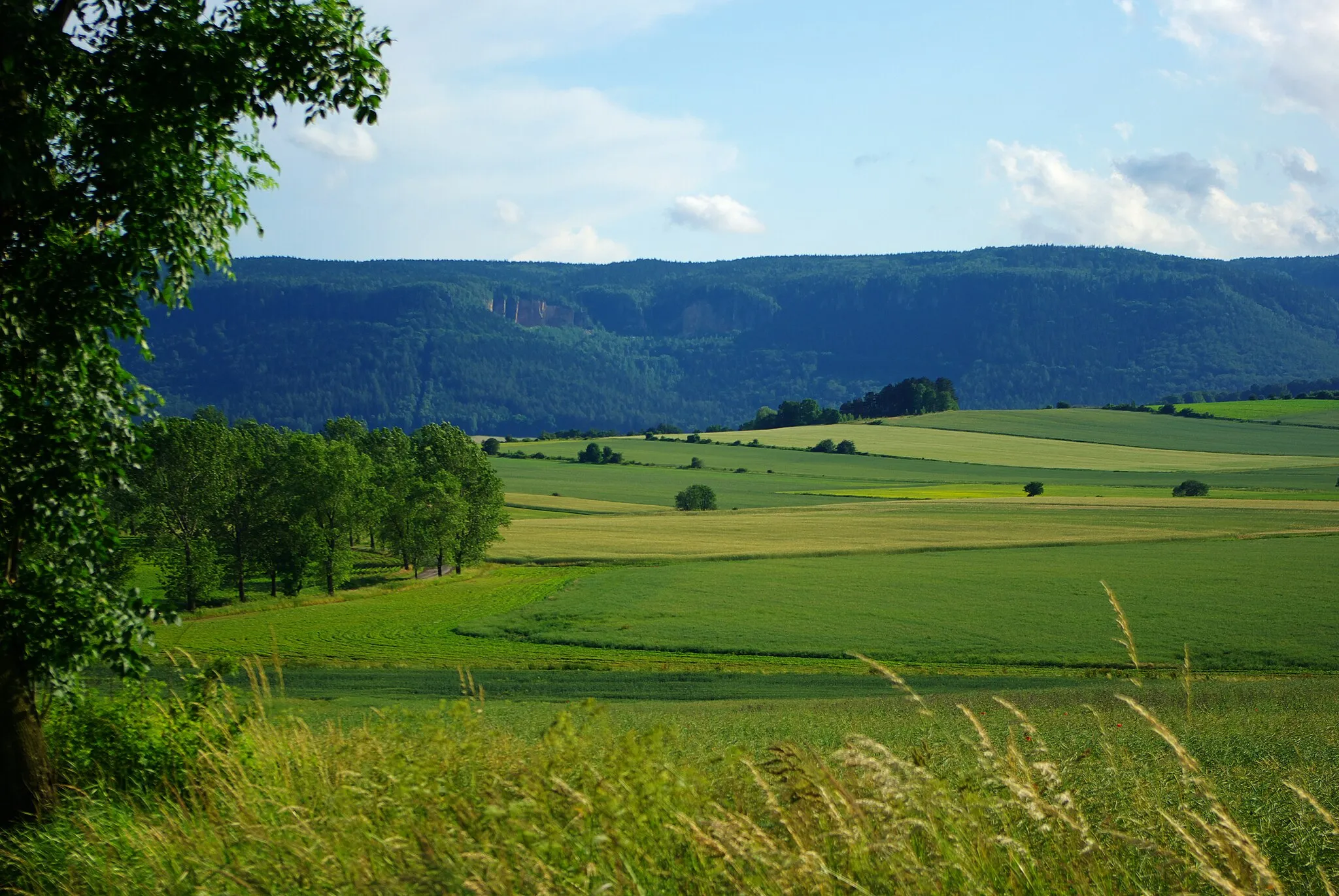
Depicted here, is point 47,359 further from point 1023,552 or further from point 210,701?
point 1023,552

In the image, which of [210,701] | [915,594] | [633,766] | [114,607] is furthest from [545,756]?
[915,594]

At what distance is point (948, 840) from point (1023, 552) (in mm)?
56752

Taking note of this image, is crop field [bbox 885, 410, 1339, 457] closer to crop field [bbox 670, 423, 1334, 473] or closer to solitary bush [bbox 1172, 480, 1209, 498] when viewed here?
crop field [bbox 670, 423, 1334, 473]

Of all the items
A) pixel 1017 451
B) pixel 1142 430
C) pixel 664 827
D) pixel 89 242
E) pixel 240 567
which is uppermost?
pixel 1142 430

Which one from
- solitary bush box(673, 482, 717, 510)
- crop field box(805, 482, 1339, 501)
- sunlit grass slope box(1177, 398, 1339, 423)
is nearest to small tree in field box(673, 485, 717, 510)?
solitary bush box(673, 482, 717, 510)

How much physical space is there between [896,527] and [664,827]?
67.4m

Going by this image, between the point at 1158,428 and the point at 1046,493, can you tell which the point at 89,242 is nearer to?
the point at 1046,493

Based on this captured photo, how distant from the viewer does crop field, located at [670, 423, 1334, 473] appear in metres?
106

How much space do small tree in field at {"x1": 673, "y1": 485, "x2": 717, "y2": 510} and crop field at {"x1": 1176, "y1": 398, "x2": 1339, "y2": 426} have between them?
278ft

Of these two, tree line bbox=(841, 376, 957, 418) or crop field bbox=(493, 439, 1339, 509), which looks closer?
crop field bbox=(493, 439, 1339, 509)

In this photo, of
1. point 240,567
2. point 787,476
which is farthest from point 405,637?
point 787,476

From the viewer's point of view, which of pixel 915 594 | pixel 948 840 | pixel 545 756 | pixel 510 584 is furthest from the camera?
pixel 510 584

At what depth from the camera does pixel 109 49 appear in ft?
25.2

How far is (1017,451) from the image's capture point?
397ft
